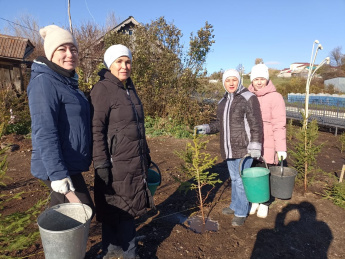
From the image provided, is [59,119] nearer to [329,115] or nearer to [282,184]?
[282,184]

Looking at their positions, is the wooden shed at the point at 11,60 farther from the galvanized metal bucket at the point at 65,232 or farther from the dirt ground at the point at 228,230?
the galvanized metal bucket at the point at 65,232

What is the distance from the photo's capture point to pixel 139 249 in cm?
274

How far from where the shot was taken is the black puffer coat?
6.96 feet

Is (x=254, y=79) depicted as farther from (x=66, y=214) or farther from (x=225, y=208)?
(x=66, y=214)

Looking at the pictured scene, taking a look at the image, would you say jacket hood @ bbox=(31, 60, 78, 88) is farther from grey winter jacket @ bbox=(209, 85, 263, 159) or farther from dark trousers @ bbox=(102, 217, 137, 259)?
grey winter jacket @ bbox=(209, 85, 263, 159)

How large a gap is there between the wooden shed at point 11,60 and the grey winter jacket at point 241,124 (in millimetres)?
9943

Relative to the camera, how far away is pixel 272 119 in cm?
321

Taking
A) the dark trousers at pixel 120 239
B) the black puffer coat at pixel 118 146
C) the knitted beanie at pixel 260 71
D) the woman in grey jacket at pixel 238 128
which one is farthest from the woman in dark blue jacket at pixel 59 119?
the knitted beanie at pixel 260 71

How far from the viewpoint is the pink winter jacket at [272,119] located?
3158 millimetres

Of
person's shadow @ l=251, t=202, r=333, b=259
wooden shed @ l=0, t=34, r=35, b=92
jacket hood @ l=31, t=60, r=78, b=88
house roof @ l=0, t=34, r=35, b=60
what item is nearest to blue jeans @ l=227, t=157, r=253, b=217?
person's shadow @ l=251, t=202, r=333, b=259

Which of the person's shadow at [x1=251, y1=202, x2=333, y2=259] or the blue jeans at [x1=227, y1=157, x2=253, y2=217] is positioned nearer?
the person's shadow at [x1=251, y1=202, x2=333, y2=259]

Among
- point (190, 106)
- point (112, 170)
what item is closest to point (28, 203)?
point (112, 170)

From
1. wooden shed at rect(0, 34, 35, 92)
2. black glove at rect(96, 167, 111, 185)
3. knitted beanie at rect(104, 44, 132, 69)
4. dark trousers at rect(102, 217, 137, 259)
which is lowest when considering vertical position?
dark trousers at rect(102, 217, 137, 259)

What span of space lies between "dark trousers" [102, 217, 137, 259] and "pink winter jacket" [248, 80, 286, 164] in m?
1.96
